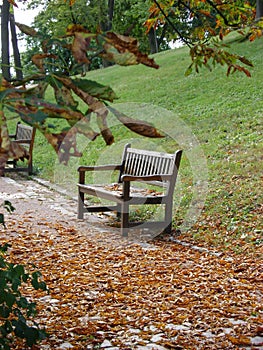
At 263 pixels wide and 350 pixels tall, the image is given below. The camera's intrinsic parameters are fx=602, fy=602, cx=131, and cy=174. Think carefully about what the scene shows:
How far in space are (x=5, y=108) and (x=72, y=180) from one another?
10.5 m

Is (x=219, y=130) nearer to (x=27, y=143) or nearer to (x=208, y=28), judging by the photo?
(x=27, y=143)

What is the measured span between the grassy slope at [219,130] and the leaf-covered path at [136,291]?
843 mm

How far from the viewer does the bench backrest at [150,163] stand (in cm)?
773

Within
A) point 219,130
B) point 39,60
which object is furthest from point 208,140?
point 39,60

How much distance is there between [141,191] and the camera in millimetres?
8203

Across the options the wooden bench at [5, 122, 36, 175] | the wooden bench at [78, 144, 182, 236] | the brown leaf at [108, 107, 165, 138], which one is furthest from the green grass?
the brown leaf at [108, 107, 165, 138]

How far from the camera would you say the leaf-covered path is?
418cm

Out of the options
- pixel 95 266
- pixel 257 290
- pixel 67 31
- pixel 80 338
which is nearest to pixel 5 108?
pixel 67 31

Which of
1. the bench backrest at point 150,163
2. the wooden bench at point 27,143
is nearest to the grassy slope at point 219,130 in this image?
the wooden bench at point 27,143

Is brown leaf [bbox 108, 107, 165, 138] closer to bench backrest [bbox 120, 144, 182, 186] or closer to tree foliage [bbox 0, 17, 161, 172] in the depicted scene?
tree foliage [bbox 0, 17, 161, 172]

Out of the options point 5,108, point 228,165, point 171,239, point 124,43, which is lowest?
point 171,239

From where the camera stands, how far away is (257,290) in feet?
17.2

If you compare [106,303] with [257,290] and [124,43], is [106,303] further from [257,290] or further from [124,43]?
Answer: [124,43]

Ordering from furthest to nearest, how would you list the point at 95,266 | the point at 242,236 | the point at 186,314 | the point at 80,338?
the point at 242,236
the point at 95,266
the point at 186,314
the point at 80,338
